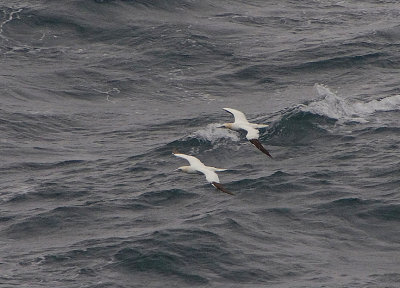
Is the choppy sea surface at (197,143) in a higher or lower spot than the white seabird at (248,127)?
lower

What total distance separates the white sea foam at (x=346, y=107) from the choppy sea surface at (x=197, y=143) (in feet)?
0.39

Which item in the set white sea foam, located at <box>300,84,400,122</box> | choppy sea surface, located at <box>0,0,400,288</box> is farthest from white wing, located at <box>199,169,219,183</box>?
white sea foam, located at <box>300,84,400,122</box>

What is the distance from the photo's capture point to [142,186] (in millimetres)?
44531

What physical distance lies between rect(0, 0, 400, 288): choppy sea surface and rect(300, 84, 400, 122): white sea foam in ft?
0.39

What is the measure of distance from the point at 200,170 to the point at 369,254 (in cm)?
708

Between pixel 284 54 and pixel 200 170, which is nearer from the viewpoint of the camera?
pixel 200 170

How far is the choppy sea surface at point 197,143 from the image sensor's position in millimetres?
37594

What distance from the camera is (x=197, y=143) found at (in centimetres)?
4847

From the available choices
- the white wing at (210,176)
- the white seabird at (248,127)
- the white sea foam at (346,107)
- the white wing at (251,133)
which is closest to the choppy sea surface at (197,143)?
the white sea foam at (346,107)

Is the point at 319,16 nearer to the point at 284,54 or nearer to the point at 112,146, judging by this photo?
the point at 284,54

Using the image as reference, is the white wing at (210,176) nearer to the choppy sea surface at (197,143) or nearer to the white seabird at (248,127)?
the choppy sea surface at (197,143)

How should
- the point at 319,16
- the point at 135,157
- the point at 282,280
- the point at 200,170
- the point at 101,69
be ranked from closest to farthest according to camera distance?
the point at 282,280
the point at 200,170
the point at 135,157
the point at 101,69
the point at 319,16

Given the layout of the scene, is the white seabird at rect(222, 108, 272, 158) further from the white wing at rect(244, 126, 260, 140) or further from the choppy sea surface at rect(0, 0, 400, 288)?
the choppy sea surface at rect(0, 0, 400, 288)

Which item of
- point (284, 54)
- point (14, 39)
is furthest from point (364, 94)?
point (14, 39)
